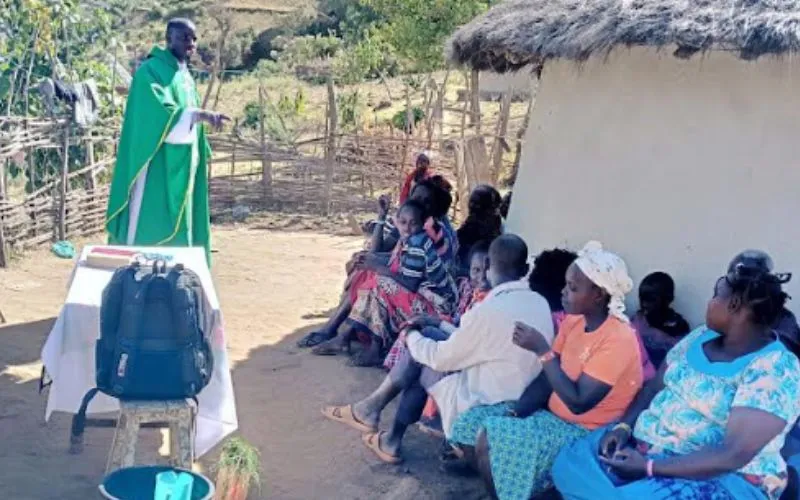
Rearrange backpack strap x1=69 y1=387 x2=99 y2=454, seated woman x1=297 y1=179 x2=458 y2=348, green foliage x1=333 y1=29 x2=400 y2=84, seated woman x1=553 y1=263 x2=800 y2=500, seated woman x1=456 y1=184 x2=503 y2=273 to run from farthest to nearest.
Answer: green foliage x1=333 y1=29 x2=400 y2=84 → seated woman x1=456 y1=184 x2=503 y2=273 → seated woman x1=297 y1=179 x2=458 y2=348 → backpack strap x1=69 y1=387 x2=99 y2=454 → seated woman x1=553 y1=263 x2=800 y2=500

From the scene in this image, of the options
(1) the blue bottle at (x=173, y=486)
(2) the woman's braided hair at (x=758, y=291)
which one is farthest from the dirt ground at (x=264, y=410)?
(2) the woman's braided hair at (x=758, y=291)

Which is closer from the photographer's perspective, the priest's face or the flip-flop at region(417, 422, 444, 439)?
the flip-flop at region(417, 422, 444, 439)

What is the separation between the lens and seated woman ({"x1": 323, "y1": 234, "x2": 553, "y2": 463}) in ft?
15.1

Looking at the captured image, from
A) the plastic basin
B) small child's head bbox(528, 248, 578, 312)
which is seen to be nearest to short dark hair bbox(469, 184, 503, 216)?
small child's head bbox(528, 248, 578, 312)

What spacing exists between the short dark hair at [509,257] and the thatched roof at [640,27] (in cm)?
102

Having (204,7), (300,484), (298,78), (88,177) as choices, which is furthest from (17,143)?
(204,7)

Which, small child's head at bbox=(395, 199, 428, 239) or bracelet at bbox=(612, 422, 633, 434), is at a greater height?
small child's head at bbox=(395, 199, 428, 239)

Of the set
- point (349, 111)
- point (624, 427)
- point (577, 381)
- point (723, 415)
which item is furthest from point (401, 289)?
point (349, 111)

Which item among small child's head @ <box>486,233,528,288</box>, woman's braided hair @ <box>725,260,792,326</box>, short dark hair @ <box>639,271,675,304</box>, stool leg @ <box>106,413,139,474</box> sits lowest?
stool leg @ <box>106,413,139,474</box>

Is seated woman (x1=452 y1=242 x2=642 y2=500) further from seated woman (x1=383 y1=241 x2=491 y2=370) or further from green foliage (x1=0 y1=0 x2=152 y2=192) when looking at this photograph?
green foliage (x1=0 y1=0 x2=152 y2=192)

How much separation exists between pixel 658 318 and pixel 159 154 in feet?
11.7

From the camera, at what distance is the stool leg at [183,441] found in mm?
4648

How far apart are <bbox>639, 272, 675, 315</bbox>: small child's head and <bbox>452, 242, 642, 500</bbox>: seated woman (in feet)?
3.44

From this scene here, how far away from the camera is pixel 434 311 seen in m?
6.43
